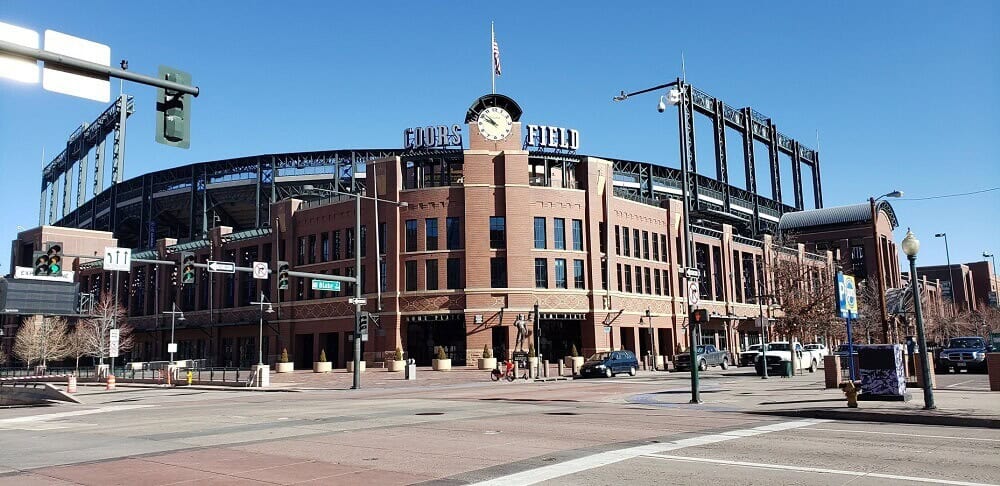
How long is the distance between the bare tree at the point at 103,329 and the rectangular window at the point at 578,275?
134 ft

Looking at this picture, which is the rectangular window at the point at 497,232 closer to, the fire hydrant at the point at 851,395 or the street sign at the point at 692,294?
the street sign at the point at 692,294

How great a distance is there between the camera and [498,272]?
5631cm

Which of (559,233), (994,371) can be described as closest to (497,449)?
(994,371)

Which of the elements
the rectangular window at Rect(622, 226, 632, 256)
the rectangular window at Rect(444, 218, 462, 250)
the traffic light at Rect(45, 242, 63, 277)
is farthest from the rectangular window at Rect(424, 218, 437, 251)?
the traffic light at Rect(45, 242, 63, 277)

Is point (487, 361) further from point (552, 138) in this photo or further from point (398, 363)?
point (552, 138)

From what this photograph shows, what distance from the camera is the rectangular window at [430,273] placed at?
5653 centimetres

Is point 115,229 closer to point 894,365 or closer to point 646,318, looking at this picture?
point 646,318

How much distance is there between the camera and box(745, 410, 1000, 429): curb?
15875mm

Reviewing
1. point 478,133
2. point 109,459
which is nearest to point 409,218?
point 478,133

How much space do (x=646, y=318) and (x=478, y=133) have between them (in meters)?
21.2

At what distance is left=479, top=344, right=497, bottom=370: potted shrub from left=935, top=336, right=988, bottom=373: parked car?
2744 cm

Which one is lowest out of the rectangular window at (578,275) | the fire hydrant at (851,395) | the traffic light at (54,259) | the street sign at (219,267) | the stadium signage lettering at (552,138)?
the fire hydrant at (851,395)

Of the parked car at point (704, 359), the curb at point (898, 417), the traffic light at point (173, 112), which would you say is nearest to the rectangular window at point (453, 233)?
the parked car at point (704, 359)

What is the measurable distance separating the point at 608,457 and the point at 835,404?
11.6m
